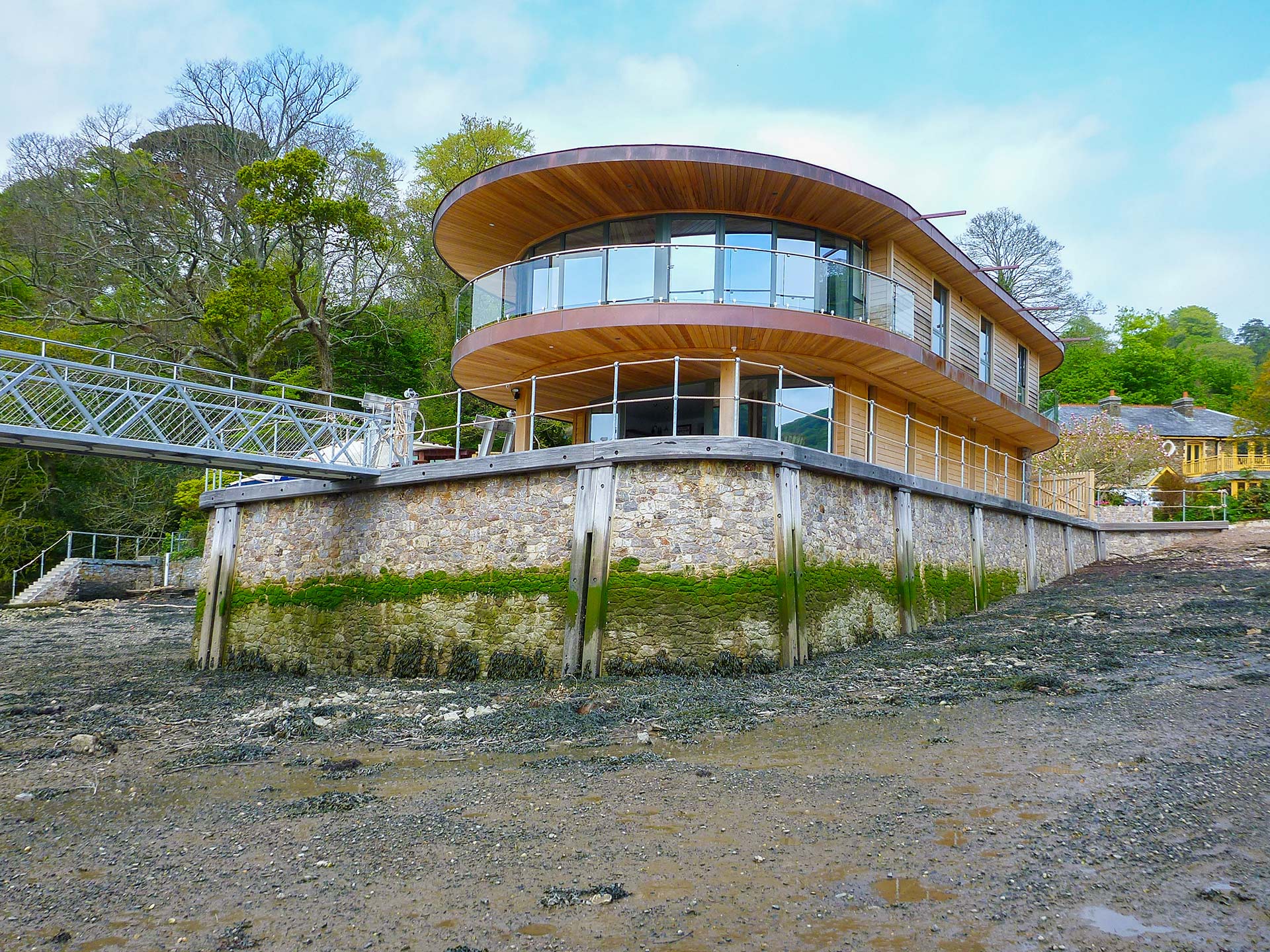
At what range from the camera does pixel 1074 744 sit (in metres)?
7.62

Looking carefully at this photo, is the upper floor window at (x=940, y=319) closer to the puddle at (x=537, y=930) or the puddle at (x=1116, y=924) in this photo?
the puddle at (x=1116, y=924)

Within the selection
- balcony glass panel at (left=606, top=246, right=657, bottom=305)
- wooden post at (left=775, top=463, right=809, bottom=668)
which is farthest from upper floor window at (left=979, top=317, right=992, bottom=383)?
wooden post at (left=775, top=463, right=809, bottom=668)

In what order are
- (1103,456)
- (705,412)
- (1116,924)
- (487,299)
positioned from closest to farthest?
(1116,924), (487,299), (705,412), (1103,456)

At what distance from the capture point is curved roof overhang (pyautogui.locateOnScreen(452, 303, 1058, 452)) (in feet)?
46.0

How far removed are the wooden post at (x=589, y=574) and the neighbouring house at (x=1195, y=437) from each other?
39.5 metres

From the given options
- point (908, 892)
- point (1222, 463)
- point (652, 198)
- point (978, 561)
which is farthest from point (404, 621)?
point (1222, 463)

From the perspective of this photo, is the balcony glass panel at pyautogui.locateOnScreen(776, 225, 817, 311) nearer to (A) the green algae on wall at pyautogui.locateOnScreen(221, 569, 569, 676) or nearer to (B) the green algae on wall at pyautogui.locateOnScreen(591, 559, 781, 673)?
(B) the green algae on wall at pyautogui.locateOnScreen(591, 559, 781, 673)

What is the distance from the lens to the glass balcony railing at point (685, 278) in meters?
14.3

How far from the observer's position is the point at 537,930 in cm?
470

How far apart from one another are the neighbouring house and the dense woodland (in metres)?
16.6

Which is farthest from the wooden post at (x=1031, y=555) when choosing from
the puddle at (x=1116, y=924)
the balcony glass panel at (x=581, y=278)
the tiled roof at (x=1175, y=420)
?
the tiled roof at (x=1175, y=420)

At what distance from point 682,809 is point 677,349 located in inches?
378

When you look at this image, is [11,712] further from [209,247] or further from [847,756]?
[209,247]

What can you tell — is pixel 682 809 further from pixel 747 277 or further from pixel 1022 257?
pixel 1022 257
